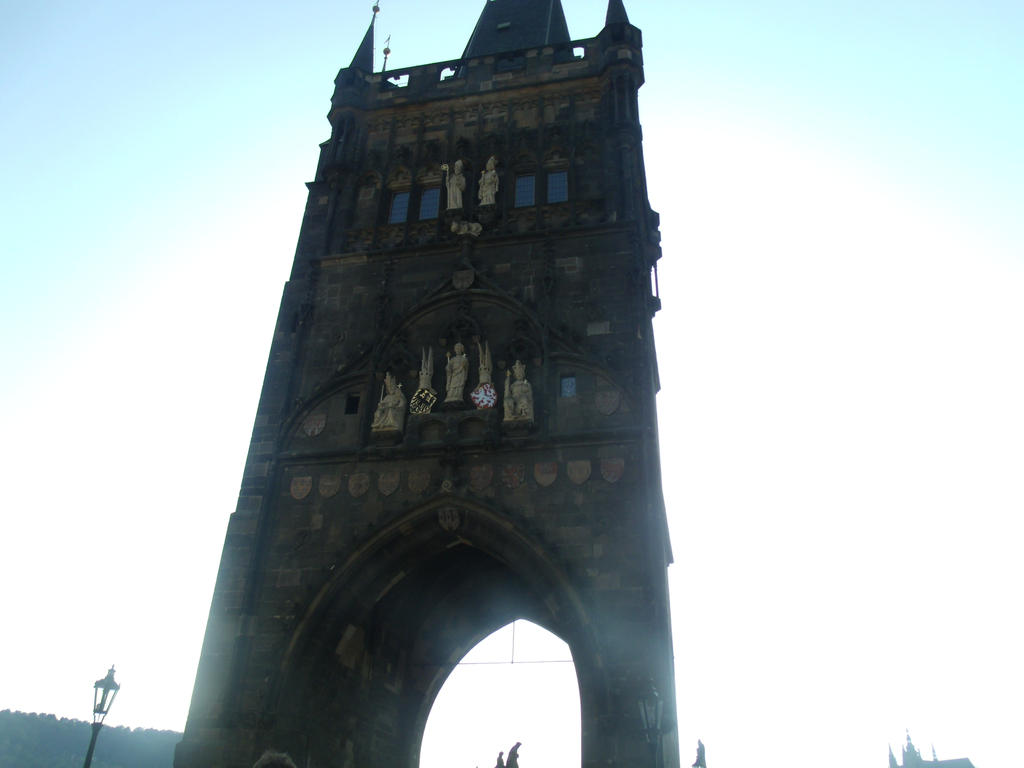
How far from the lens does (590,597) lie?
42.0ft

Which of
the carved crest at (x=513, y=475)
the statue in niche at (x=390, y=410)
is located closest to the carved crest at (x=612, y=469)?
the carved crest at (x=513, y=475)

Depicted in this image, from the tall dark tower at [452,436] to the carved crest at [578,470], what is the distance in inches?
1.6

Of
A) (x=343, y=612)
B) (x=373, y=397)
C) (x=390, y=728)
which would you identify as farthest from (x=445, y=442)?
(x=390, y=728)

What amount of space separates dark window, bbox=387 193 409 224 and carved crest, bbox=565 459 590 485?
286 inches

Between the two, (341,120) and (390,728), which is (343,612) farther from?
(341,120)

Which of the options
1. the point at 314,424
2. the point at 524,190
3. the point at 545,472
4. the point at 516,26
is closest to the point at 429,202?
the point at 524,190

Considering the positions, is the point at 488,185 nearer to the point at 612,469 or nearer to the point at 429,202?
the point at 429,202

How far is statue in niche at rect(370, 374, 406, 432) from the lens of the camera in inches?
593

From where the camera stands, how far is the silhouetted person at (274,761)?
1255 cm

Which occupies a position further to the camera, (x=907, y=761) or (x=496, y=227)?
(x=907, y=761)

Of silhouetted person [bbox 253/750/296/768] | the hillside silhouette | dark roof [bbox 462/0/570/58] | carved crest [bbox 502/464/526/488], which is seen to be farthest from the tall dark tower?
the hillside silhouette

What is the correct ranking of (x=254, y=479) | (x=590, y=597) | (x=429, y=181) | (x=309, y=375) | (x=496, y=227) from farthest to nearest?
(x=429, y=181), (x=496, y=227), (x=309, y=375), (x=254, y=479), (x=590, y=597)

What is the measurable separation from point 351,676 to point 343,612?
5.09 feet

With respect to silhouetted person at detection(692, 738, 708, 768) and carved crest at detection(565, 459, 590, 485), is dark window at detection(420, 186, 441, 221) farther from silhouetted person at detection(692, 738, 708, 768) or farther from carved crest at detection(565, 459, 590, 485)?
silhouetted person at detection(692, 738, 708, 768)
